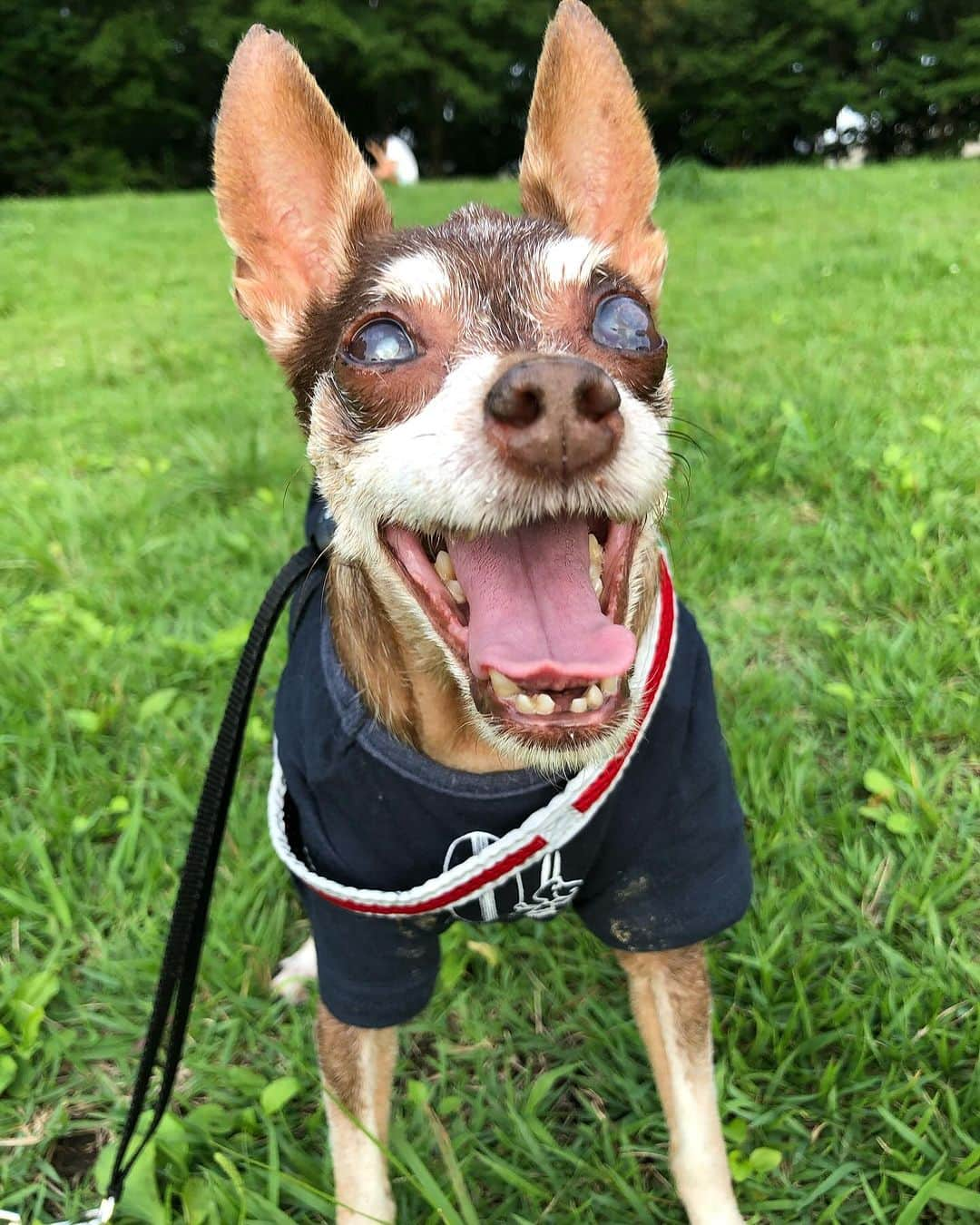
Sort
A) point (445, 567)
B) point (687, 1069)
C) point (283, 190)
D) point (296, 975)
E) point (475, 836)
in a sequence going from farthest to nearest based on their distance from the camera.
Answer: point (296, 975) → point (283, 190) → point (687, 1069) → point (475, 836) → point (445, 567)

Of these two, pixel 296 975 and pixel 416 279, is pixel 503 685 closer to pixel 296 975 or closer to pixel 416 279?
pixel 416 279

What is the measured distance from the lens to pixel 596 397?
1.16 meters

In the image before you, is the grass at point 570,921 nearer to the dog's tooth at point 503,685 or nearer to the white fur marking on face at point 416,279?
the dog's tooth at point 503,685

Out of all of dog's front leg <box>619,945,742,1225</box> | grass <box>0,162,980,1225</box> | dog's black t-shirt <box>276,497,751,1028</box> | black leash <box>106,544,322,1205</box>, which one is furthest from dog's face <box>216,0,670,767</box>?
grass <box>0,162,980,1225</box>

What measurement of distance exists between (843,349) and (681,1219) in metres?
4.67

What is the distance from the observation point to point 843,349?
5023 millimetres

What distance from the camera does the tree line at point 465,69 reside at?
28.2 metres

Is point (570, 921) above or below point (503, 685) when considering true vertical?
below

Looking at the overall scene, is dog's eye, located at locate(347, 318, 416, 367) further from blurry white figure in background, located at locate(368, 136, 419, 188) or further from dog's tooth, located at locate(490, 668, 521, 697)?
blurry white figure in background, located at locate(368, 136, 419, 188)

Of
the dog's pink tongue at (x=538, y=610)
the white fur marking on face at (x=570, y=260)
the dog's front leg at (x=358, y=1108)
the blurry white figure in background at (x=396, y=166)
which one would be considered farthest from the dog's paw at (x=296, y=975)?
the blurry white figure in background at (x=396, y=166)

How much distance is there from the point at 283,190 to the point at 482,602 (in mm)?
1068

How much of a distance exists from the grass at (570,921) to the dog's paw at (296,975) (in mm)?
45

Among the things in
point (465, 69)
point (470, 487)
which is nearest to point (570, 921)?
point (470, 487)

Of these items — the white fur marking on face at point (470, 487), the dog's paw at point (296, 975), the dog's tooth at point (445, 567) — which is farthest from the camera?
the dog's paw at point (296, 975)
